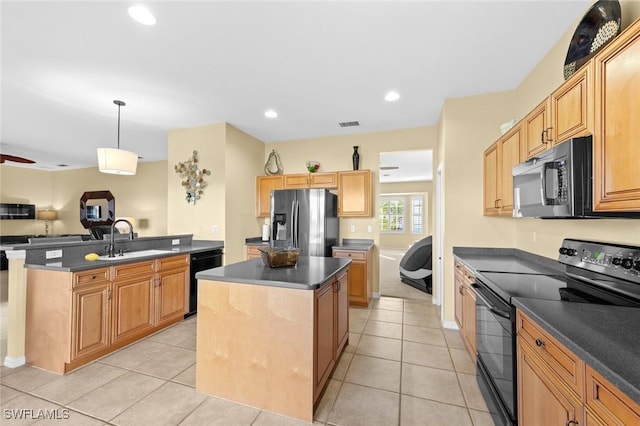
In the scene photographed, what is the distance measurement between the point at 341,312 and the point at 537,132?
212 centimetres

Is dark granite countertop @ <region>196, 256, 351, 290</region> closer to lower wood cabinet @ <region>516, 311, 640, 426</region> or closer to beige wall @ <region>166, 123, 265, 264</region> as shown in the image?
lower wood cabinet @ <region>516, 311, 640, 426</region>

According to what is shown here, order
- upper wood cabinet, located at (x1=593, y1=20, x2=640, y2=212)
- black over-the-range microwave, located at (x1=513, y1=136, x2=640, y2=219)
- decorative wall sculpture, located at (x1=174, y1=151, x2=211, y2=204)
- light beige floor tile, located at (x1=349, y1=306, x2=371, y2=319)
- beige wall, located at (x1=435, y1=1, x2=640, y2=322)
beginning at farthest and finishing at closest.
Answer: decorative wall sculpture, located at (x1=174, y1=151, x2=211, y2=204) < light beige floor tile, located at (x1=349, y1=306, x2=371, y2=319) < beige wall, located at (x1=435, y1=1, x2=640, y2=322) < black over-the-range microwave, located at (x1=513, y1=136, x2=640, y2=219) < upper wood cabinet, located at (x1=593, y1=20, x2=640, y2=212)

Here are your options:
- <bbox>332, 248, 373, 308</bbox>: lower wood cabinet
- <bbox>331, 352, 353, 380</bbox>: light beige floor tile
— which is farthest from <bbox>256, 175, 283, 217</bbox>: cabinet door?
<bbox>331, 352, 353, 380</bbox>: light beige floor tile

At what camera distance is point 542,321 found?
1.15 m

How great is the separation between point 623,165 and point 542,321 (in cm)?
79

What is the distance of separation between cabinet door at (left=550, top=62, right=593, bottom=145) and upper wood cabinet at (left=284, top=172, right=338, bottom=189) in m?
3.10

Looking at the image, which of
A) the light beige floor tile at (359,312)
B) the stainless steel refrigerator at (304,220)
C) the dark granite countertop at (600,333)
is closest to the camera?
the dark granite countertop at (600,333)

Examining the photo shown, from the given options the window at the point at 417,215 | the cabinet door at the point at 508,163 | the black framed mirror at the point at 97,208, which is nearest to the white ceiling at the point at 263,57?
the cabinet door at the point at 508,163

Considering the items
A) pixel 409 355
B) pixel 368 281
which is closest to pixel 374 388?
pixel 409 355

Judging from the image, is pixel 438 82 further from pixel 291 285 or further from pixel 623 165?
pixel 291 285

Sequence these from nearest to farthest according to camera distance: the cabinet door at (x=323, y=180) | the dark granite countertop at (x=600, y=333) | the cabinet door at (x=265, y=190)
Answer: the dark granite countertop at (x=600, y=333) < the cabinet door at (x=323, y=180) < the cabinet door at (x=265, y=190)

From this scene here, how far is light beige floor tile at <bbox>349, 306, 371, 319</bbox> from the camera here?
3.60m

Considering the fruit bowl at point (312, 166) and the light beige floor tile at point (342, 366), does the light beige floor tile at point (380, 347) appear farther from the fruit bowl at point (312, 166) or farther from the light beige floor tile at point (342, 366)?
the fruit bowl at point (312, 166)

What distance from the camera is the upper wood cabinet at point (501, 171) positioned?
2.33 meters
